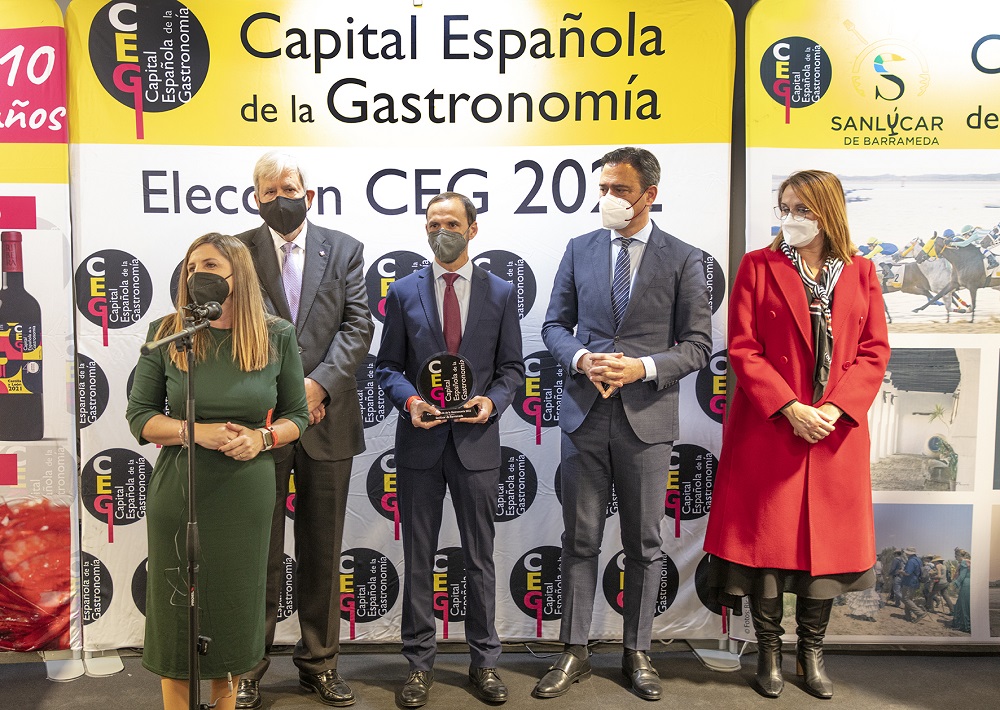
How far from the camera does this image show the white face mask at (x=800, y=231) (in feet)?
11.2

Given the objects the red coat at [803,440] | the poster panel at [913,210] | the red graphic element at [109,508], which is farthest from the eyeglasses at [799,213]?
the red graphic element at [109,508]

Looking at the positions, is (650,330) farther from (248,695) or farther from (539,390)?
(248,695)

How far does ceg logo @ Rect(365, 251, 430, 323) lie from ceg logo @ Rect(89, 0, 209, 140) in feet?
3.59

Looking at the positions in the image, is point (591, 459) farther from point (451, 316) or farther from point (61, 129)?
point (61, 129)

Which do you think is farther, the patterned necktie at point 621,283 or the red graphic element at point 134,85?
the red graphic element at point 134,85

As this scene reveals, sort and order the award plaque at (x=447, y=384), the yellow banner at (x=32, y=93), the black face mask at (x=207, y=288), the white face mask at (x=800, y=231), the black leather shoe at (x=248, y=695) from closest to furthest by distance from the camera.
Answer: the black face mask at (x=207, y=288) → the award plaque at (x=447, y=384) → the black leather shoe at (x=248, y=695) → the white face mask at (x=800, y=231) → the yellow banner at (x=32, y=93)

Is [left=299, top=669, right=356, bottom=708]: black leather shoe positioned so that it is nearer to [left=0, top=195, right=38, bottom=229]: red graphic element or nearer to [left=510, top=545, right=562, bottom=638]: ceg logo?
[left=510, top=545, right=562, bottom=638]: ceg logo

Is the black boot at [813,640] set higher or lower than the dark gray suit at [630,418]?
lower

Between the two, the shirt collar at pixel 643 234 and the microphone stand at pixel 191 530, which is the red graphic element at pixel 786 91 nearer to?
the shirt collar at pixel 643 234

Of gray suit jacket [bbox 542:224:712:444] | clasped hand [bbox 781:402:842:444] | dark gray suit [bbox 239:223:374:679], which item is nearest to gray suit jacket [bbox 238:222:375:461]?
dark gray suit [bbox 239:223:374:679]

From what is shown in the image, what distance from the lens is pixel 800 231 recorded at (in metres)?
3.43

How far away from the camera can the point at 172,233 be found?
151 inches

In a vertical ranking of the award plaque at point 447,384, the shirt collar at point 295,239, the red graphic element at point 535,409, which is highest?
the shirt collar at point 295,239

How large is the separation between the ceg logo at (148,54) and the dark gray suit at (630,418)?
193 centimetres
